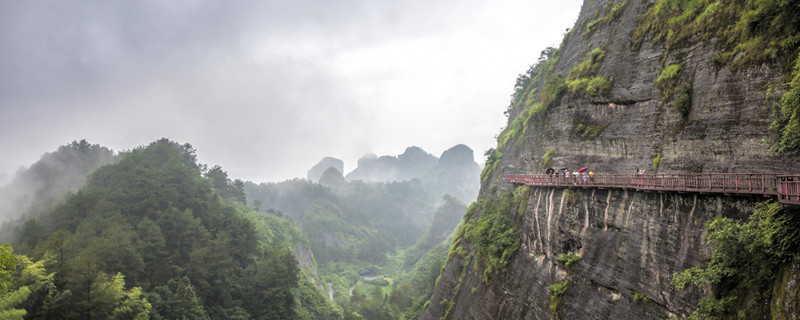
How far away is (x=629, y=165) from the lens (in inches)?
566

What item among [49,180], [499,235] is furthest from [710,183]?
[49,180]

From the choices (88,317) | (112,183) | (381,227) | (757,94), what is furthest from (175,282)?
(381,227)

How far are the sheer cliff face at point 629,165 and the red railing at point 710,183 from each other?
39cm

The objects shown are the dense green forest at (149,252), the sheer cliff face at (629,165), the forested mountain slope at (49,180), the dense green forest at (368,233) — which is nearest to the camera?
the sheer cliff face at (629,165)

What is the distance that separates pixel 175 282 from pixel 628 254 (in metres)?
33.0

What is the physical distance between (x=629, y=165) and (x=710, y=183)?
463cm

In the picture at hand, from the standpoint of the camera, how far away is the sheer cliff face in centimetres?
1016

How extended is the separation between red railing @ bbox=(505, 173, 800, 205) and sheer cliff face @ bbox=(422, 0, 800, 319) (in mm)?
394

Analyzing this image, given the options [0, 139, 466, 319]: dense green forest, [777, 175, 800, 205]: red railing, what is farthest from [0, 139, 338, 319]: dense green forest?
[777, 175, 800, 205]: red railing

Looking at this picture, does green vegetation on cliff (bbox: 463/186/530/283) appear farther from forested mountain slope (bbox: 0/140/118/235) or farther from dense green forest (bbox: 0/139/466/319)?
forested mountain slope (bbox: 0/140/118/235)

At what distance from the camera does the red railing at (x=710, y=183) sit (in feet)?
25.1

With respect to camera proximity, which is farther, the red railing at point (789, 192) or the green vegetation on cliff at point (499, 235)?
the green vegetation on cliff at point (499, 235)

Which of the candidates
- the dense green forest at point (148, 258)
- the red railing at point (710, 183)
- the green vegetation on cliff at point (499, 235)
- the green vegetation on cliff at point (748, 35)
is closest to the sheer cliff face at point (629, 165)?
the green vegetation on cliff at point (748, 35)

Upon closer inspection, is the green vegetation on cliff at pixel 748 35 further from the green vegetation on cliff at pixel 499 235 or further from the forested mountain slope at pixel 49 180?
the forested mountain slope at pixel 49 180
